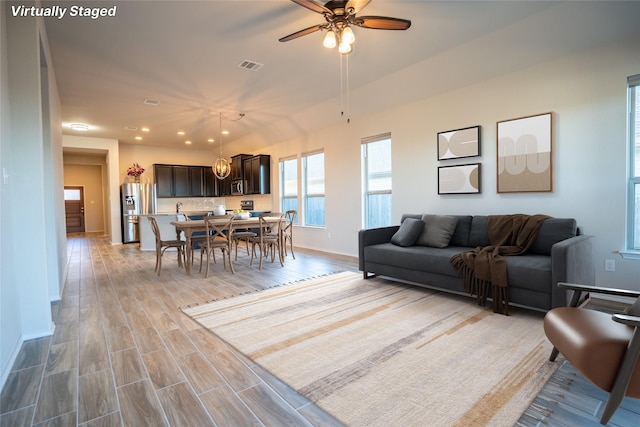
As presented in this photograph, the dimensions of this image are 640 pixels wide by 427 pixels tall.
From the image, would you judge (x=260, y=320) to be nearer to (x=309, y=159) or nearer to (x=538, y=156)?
(x=538, y=156)

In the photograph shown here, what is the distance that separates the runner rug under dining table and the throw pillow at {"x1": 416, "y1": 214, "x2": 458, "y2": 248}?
0.68 m

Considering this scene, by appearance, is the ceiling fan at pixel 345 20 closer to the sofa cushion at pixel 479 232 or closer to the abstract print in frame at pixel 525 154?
the abstract print in frame at pixel 525 154

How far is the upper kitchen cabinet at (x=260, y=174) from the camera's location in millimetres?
8117

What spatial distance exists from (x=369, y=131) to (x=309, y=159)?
190cm

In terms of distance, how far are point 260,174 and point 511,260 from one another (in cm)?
635

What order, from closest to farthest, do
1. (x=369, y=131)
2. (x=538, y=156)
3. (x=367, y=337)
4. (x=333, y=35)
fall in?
(x=367, y=337) → (x=333, y=35) → (x=538, y=156) → (x=369, y=131)

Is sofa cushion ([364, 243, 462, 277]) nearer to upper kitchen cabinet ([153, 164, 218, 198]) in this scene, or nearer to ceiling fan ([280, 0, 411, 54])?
ceiling fan ([280, 0, 411, 54])

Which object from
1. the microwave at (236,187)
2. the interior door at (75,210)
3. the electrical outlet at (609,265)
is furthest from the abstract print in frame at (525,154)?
the interior door at (75,210)

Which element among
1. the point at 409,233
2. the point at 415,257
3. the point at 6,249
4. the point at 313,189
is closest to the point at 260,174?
the point at 313,189

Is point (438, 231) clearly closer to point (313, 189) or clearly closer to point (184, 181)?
point (313, 189)

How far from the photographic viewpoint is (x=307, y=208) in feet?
23.8

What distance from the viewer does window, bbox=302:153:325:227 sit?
6.80 m

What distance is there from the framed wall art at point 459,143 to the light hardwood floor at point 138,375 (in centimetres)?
339

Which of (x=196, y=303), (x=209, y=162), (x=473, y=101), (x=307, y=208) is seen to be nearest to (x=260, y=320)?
(x=196, y=303)
